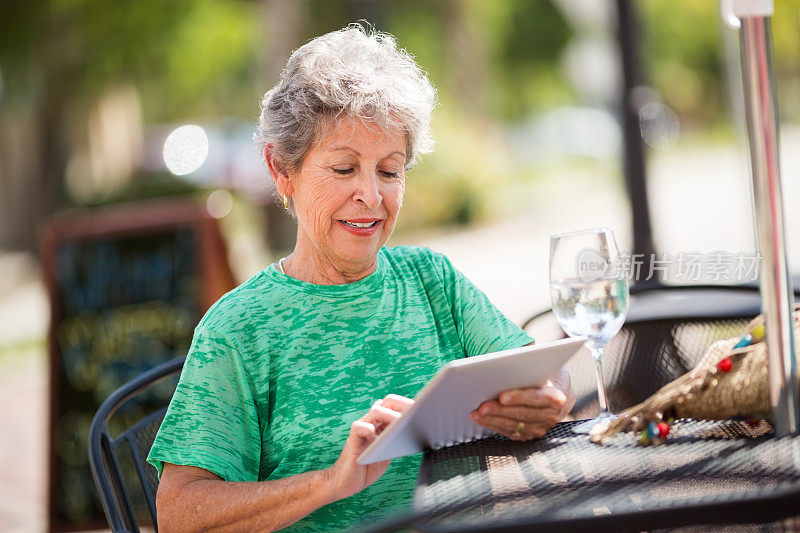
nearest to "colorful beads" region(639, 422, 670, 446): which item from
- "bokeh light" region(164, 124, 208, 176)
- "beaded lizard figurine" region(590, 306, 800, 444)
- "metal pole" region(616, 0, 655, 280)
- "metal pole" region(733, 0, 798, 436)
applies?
"beaded lizard figurine" region(590, 306, 800, 444)

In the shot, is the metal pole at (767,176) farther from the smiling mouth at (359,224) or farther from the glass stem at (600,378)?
the smiling mouth at (359,224)

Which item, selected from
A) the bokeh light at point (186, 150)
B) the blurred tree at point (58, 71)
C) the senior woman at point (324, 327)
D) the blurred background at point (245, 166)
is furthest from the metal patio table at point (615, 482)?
the bokeh light at point (186, 150)

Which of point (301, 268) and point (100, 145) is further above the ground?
point (100, 145)

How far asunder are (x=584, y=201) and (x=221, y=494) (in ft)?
49.8

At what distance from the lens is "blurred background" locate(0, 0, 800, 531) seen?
5.52 meters

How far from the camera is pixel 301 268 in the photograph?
6.76 feet

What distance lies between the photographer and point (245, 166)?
18750 millimetres

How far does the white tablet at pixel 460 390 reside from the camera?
137cm

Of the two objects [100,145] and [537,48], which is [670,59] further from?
[100,145]

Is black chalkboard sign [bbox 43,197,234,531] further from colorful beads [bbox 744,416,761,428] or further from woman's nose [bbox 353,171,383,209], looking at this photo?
colorful beads [bbox 744,416,761,428]

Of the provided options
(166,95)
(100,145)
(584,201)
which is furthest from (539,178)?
(166,95)

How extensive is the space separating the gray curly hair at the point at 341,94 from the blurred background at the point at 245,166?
78 centimetres

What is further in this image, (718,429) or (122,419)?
(122,419)

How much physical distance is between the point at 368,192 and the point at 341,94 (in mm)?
206
